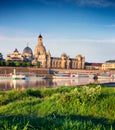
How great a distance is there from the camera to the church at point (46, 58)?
135750 millimetres

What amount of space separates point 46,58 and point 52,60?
4.29 metres

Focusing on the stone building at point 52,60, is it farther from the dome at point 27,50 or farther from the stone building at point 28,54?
the dome at point 27,50

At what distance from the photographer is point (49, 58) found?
5684 inches

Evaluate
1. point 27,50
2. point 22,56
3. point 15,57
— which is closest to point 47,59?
point 27,50

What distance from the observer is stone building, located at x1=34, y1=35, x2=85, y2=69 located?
14162 centimetres

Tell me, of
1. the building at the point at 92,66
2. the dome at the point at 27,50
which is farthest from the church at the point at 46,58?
the building at the point at 92,66

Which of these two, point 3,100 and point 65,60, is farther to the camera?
point 65,60

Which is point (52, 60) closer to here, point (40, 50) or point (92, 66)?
point (40, 50)

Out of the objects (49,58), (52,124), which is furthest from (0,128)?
(49,58)

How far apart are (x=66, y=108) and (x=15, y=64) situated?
326ft

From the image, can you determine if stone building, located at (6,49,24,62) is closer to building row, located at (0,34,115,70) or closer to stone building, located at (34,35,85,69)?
building row, located at (0,34,115,70)

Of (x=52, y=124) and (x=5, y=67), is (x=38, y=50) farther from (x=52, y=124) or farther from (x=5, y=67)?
(x=52, y=124)

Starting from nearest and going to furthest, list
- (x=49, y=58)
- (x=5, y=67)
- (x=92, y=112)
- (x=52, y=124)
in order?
(x=52, y=124), (x=92, y=112), (x=5, y=67), (x=49, y=58)

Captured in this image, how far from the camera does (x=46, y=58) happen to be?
14325 cm
